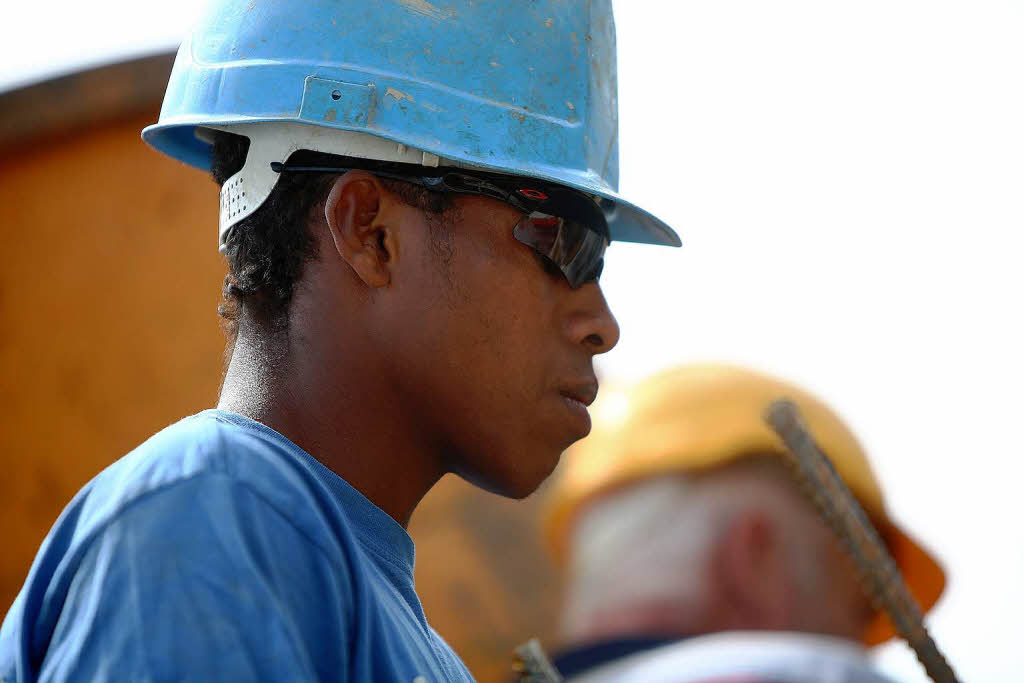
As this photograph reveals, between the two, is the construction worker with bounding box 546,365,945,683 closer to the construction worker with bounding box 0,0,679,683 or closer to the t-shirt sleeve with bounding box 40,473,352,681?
the construction worker with bounding box 0,0,679,683

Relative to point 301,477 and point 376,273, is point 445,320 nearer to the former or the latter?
point 376,273

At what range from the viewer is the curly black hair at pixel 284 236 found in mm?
2580

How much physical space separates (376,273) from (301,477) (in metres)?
0.49

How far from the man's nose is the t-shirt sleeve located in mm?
863

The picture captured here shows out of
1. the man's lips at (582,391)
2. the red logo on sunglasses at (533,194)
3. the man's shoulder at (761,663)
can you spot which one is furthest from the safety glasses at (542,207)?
the man's shoulder at (761,663)

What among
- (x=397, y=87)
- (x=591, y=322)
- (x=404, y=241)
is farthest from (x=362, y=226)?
(x=591, y=322)

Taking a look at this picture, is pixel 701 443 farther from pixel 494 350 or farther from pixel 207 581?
pixel 207 581

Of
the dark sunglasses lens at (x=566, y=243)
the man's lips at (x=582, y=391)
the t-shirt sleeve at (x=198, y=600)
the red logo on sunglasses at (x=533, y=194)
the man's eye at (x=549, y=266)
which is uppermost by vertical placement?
the red logo on sunglasses at (x=533, y=194)

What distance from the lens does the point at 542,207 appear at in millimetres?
2672

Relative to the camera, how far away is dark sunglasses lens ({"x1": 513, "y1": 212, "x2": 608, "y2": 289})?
2.65 m

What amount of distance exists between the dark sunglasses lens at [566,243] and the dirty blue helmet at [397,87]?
0.27ft

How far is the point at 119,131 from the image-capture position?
24.4 ft

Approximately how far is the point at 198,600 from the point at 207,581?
3 cm

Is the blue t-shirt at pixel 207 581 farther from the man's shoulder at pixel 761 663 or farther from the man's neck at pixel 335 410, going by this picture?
the man's shoulder at pixel 761 663
